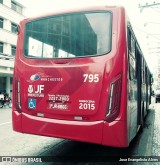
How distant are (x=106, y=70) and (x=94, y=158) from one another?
80.8 inches

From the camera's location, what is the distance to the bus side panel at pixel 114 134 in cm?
457

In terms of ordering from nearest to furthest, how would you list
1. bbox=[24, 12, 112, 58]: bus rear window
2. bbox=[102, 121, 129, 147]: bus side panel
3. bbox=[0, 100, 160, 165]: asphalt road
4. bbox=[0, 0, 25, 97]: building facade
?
bbox=[102, 121, 129, 147]: bus side panel → bbox=[24, 12, 112, 58]: bus rear window → bbox=[0, 100, 160, 165]: asphalt road → bbox=[0, 0, 25, 97]: building facade

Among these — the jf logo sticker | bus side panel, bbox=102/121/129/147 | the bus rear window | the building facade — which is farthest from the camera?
the building facade

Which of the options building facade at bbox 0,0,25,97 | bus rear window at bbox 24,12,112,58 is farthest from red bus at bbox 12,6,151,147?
building facade at bbox 0,0,25,97

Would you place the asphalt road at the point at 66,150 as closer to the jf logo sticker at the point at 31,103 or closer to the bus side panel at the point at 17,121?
the bus side panel at the point at 17,121

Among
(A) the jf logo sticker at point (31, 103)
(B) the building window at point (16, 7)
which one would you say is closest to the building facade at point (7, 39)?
(B) the building window at point (16, 7)

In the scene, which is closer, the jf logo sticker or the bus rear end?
the bus rear end

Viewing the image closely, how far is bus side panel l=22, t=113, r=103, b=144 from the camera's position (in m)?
4.65

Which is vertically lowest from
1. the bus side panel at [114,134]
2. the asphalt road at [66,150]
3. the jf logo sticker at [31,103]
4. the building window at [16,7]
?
the asphalt road at [66,150]

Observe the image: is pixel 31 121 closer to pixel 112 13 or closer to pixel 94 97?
pixel 94 97

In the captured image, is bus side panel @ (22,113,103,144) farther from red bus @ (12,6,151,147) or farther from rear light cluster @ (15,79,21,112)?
rear light cluster @ (15,79,21,112)

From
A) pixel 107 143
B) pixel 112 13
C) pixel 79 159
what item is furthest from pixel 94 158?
pixel 112 13

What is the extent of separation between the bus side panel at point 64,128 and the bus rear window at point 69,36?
3.92ft

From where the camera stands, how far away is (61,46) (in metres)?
5.26
